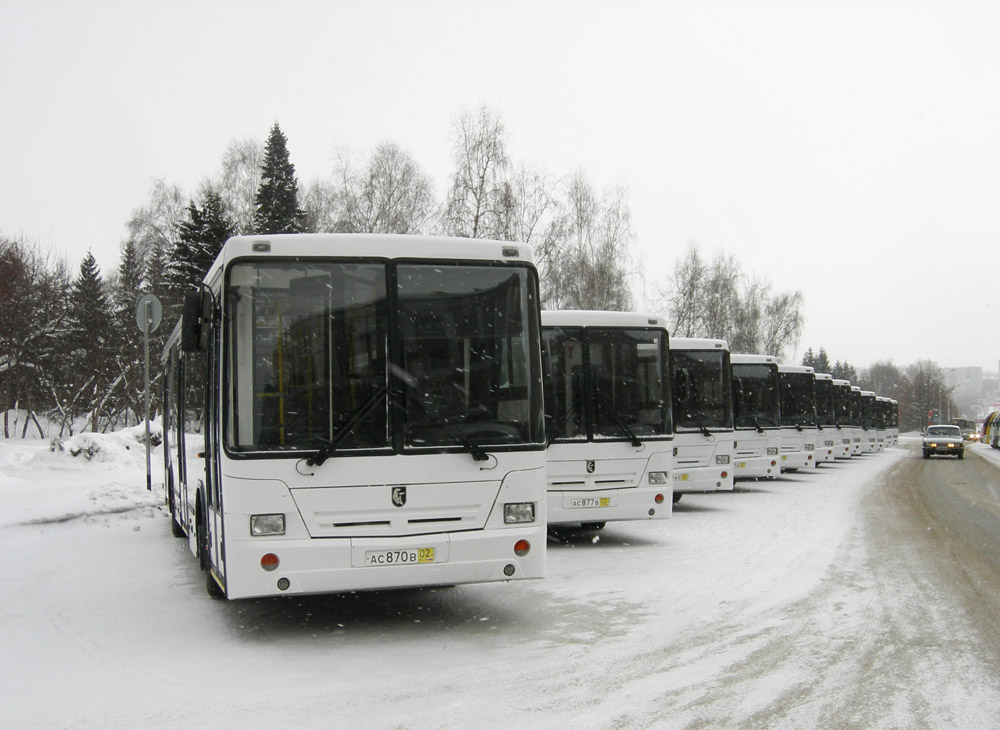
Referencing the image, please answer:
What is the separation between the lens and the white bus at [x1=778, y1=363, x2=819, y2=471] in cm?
2575

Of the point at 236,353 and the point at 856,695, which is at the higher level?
the point at 236,353

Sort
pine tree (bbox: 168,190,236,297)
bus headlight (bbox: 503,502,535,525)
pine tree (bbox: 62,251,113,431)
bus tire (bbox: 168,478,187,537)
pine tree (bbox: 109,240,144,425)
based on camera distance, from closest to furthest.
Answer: bus headlight (bbox: 503,502,535,525) < bus tire (bbox: 168,478,187,537) < pine tree (bbox: 62,251,113,431) < pine tree (bbox: 109,240,144,425) < pine tree (bbox: 168,190,236,297)

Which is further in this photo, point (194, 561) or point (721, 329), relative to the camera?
point (721, 329)

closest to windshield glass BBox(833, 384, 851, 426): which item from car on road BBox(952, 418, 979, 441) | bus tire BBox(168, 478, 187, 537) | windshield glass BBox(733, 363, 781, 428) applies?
windshield glass BBox(733, 363, 781, 428)

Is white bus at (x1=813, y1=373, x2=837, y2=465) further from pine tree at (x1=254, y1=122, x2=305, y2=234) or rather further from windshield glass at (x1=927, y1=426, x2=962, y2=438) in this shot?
pine tree at (x1=254, y1=122, x2=305, y2=234)

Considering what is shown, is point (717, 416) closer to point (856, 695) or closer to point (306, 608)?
point (306, 608)

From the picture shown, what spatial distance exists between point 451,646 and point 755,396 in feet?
51.1

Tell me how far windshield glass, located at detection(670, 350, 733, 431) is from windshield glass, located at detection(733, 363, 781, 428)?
3.22m

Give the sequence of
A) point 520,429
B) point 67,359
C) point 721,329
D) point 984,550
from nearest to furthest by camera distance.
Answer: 1. point 520,429
2. point 984,550
3. point 67,359
4. point 721,329

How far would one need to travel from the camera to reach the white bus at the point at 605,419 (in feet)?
39.0

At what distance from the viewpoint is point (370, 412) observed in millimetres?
7117

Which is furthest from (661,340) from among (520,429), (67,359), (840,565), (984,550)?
(67,359)

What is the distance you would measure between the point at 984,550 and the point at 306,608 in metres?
8.46

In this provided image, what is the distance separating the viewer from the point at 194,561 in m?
11.0
